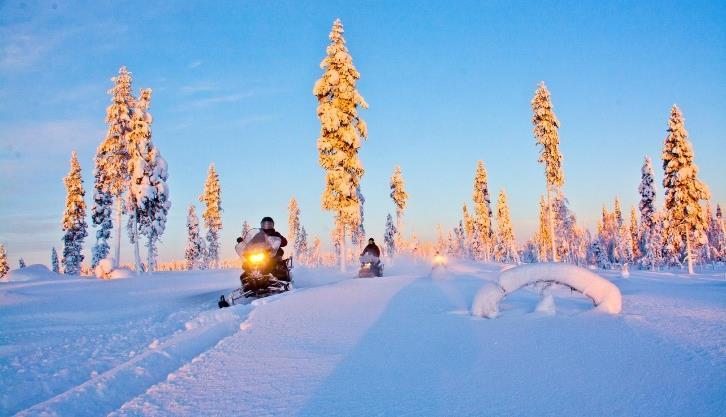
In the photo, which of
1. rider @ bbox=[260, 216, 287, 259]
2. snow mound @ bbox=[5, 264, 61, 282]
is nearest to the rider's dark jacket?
rider @ bbox=[260, 216, 287, 259]

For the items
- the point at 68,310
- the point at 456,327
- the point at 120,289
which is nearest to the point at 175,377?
the point at 456,327

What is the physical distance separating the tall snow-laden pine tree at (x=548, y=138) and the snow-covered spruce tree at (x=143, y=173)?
31.1 metres

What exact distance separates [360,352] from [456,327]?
1.67 metres

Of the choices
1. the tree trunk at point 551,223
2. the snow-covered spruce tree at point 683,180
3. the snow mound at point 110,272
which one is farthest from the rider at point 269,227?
the snow-covered spruce tree at point 683,180

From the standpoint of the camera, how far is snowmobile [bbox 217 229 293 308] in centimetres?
1352

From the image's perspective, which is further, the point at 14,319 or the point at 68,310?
the point at 68,310

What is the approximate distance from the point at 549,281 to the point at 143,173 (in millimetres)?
32928

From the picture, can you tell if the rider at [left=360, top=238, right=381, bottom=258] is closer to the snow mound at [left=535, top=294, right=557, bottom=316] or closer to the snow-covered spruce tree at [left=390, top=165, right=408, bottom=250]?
the snow mound at [left=535, top=294, right=557, bottom=316]

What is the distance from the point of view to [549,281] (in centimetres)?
711

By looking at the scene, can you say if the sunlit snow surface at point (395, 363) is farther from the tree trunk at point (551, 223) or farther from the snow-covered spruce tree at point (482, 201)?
the snow-covered spruce tree at point (482, 201)

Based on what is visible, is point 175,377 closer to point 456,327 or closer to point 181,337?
point 181,337

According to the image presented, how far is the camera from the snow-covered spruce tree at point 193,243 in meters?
64.2

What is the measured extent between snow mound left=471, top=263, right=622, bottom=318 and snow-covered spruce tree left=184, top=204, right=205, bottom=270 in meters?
62.4

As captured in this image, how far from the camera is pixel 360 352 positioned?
→ 5.72 m
